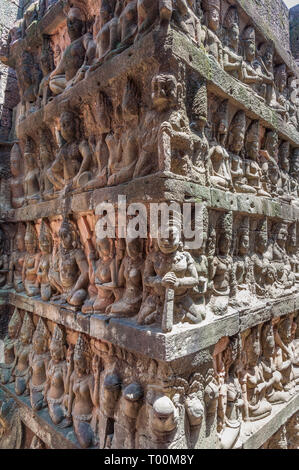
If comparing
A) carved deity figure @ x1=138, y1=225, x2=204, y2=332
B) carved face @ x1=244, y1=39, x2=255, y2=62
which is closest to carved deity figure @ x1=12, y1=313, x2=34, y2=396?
carved deity figure @ x1=138, y1=225, x2=204, y2=332

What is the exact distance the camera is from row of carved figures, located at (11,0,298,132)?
11.2ft

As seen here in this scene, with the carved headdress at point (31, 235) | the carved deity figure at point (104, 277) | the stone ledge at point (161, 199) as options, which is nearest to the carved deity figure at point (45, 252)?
the stone ledge at point (161, 199)

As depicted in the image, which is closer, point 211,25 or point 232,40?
point 211,25

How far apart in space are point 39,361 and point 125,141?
341cm

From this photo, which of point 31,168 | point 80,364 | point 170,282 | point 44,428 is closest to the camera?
point 170,282

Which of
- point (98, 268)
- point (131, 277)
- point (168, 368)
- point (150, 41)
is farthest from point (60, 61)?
point (168, 368)

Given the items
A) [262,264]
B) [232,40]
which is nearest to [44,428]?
[262,264]

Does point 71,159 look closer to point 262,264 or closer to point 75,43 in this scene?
point 75,43

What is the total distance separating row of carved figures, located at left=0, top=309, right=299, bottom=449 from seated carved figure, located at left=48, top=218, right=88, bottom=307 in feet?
1.96

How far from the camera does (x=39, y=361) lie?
15.1ft

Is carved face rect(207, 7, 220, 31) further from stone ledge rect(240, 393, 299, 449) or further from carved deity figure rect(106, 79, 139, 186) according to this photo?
stone ledge rect(240, 393, 299, 449)

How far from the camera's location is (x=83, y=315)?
3.79m

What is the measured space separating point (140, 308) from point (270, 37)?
4.90 m

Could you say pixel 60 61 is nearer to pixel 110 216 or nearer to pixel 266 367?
pixel 110 216
